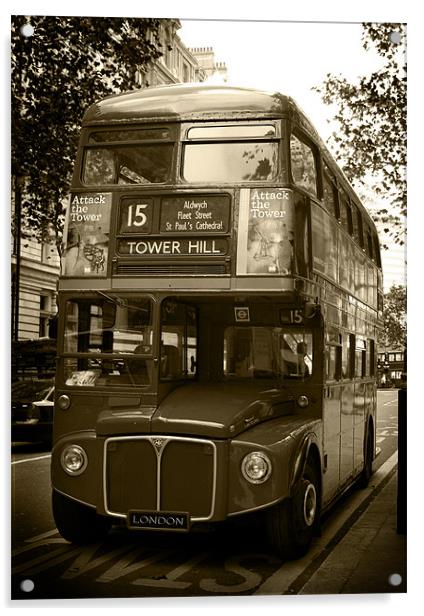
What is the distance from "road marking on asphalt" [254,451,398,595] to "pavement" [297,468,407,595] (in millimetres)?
88

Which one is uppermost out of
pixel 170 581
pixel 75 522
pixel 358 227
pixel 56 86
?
pixel 56 86

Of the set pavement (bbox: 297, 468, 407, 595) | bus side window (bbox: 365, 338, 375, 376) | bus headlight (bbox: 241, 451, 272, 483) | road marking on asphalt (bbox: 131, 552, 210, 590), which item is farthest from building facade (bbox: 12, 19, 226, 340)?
bus side window (bbox: 365, 338, 375, 376)

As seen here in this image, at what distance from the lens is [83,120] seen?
20.6ft

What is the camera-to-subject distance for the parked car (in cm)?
589

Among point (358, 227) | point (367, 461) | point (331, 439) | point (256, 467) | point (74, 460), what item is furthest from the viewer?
point (367, 461)

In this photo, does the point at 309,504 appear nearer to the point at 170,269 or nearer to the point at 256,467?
the point at 256,467

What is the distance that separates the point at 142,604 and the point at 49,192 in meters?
3.03

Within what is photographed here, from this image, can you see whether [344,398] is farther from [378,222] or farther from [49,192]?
[49,192]

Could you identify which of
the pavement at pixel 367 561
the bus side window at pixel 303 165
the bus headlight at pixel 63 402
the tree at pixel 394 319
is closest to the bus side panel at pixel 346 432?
the tree at pixel 394 319

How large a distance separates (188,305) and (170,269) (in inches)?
19.9

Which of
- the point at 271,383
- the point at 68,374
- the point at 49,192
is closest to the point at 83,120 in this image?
the point at 49,192

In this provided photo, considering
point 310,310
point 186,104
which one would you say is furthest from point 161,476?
point 186,104

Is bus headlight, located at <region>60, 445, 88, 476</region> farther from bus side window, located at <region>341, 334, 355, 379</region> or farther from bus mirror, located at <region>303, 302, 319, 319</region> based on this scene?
bus side window, located at <region>341, 334, 355, 379</region>

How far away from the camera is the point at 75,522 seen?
5965 millimetres
